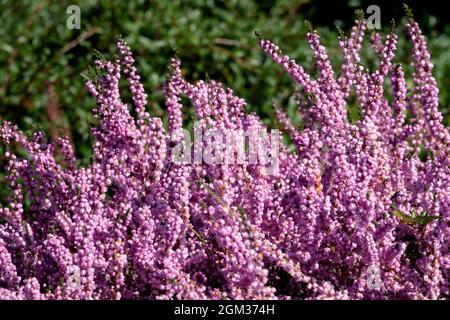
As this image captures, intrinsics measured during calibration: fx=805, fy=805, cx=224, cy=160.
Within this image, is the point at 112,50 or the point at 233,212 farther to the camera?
the point at 112,50

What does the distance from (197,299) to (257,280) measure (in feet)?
0.66

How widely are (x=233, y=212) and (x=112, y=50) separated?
3.52 meters

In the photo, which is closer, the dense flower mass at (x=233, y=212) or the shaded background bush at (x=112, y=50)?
the dense flower mass at (x=233, y=212)

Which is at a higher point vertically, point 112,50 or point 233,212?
point 112,50

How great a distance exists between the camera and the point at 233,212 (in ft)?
7.56

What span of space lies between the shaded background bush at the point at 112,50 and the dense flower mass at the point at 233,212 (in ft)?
8.05

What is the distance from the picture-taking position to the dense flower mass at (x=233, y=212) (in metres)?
2.36

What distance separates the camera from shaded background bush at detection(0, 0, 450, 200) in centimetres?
548

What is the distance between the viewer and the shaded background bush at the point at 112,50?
18.0ft

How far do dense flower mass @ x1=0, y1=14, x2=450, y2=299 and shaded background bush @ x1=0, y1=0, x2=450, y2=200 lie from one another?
8.05 ft

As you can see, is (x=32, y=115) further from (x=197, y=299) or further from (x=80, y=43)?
(x=197, y=299)

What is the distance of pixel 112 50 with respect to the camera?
221 inches

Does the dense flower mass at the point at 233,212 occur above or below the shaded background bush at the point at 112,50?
below
